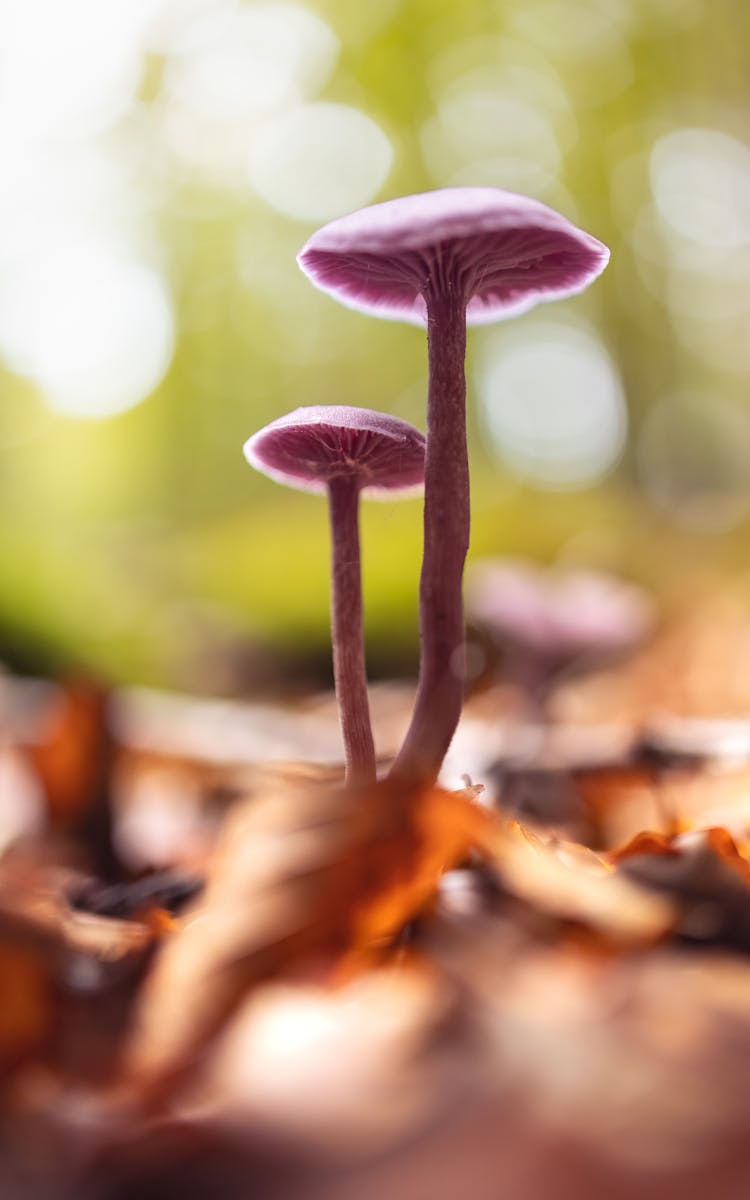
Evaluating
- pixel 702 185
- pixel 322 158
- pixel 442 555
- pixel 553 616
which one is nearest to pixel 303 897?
pixel 442 555

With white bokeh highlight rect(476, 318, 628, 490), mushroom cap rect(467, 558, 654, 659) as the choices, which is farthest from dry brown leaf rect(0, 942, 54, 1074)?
white bokeh highlight rect(476, 318, 628, 490)

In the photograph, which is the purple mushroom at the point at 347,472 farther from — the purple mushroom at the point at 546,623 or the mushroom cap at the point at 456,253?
the purple mushroom at the point at 546,623

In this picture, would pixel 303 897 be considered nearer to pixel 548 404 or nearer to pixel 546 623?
pixel 546 623

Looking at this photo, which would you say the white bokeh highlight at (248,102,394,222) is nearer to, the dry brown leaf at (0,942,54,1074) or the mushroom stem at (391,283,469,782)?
the mushroom stem at (391,283,469,782)

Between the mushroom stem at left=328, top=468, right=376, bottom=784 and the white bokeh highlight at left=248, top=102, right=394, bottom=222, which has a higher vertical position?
the white bokeh highlight at left=248, top=102, right=394, bottom=222

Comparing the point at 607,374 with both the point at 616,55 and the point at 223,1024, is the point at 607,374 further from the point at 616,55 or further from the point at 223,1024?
the point at 223,1024

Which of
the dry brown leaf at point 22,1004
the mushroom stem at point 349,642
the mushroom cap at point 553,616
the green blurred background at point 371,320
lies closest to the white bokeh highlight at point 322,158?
the green blurred background at point 371,320

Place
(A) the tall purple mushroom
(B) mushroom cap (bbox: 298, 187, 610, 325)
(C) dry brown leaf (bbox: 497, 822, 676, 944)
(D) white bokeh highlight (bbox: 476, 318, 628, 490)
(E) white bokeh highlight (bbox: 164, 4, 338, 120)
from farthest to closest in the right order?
(D) white bokeh highlight (bbox: 476, 318, 628, 490) < (E) white bokeh highlight (bbox: 164, 4, 338, 120) < (A) the tall purple mushroom < (B) mushroom cap (bbox: 298, 187, 610, 325) < (C) dry brown leaf (bbox: 497, 822, 676, 944)
